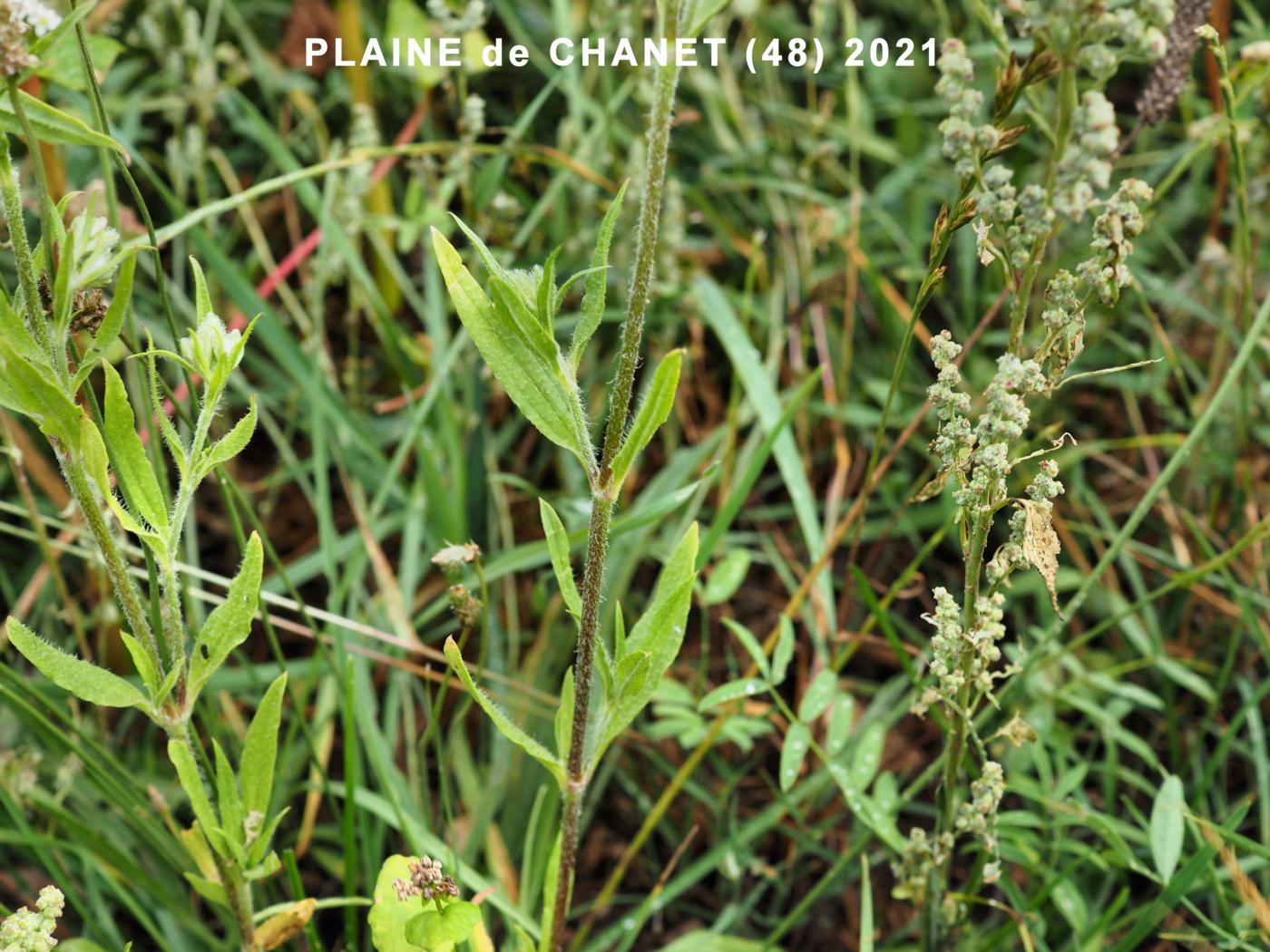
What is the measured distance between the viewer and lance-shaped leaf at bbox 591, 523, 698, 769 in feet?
4.37

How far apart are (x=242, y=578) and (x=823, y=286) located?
1663 millimetres

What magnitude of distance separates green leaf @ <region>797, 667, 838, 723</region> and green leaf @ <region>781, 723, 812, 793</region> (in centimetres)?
2

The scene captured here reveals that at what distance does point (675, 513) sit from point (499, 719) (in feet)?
3.42

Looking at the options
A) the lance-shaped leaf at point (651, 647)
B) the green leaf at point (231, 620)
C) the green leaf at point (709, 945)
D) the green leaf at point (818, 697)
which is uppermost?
the green leaf at point (231, 620)

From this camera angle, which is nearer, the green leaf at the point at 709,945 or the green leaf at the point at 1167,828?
the green leaf at the point at 1167,828

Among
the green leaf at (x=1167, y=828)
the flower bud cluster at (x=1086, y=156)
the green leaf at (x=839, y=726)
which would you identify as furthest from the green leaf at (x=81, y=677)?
the green leaf at (x=1167, y=828)

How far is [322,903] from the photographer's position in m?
1.51

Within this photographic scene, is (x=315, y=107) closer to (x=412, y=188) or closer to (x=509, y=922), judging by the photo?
(x=412, y=188)

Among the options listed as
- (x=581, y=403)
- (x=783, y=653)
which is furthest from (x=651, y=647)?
(x=783, y=653)

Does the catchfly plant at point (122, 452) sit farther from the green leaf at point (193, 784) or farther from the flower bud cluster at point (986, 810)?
the flower bud cluster at point (986, 810)

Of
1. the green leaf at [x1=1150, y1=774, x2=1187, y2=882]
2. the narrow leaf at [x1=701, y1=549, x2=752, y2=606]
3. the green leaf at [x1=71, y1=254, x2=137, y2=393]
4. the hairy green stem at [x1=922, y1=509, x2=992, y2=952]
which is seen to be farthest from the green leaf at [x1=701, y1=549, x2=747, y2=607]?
the green leaf at [x1=71, y1=254, x2=137, y2=393]

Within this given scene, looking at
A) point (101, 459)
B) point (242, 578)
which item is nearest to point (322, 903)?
point (242, 578)

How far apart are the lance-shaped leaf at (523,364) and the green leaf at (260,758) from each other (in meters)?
0.46

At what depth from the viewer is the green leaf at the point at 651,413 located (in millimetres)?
1178
